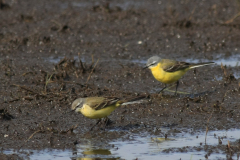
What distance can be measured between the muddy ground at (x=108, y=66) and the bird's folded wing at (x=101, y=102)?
56 centimetres

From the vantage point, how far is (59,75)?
13.2m

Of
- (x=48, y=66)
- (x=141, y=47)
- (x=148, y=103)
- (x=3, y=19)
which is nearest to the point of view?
(x=148, y=103)

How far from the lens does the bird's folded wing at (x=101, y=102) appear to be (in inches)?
383

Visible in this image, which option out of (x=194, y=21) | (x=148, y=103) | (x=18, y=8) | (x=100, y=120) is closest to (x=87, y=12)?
(x=18, y=8)

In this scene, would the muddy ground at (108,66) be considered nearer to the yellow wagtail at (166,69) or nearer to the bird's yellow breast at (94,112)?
the bird's yellow breast at (94,112)

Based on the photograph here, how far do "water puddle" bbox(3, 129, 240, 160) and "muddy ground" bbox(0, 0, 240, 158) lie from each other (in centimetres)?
31

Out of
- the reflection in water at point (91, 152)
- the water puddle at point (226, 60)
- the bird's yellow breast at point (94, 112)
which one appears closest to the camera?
the reflection in water at point (91, 152)

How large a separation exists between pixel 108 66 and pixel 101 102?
189 inches

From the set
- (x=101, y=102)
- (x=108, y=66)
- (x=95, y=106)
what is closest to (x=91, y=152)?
(x=95, y=106)

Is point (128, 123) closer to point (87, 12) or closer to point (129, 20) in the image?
point (129, 20)

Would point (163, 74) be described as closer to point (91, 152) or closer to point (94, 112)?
point (94, 112)

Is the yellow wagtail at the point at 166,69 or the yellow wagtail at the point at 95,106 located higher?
the yellow wagtail at the point at 166,69

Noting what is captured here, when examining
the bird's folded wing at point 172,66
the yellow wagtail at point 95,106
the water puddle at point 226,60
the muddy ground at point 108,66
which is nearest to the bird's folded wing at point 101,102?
the yellow wagtail at point 95,106

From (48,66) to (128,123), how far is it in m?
4.86
